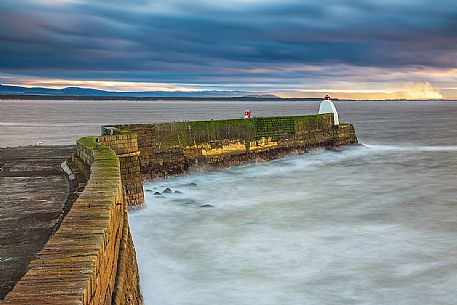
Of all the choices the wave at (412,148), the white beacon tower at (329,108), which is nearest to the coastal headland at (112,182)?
the white beacon tower at (329,108)

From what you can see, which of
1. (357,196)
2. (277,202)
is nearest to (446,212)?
(357,196)

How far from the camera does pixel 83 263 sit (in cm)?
326

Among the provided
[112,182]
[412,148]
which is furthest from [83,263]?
[412,148]

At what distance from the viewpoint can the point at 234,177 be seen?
61.4ft

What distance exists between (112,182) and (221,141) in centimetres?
1380

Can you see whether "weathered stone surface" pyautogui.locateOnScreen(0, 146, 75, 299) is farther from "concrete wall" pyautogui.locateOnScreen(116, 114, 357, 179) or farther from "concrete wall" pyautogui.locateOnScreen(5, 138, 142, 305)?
"concrete wall" pyautogui.locateOnScreen(116, 114, 357, 179)

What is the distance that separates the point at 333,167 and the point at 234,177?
562 centimetres

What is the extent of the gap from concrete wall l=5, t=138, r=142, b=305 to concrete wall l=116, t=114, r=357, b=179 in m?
10.9

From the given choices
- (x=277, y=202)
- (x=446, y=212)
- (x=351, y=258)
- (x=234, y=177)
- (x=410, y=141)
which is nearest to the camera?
(x=351, y=258)

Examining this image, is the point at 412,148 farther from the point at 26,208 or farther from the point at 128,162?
the point at 26,208

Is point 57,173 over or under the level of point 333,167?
Result: over

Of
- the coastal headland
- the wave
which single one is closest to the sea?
the coastal headland

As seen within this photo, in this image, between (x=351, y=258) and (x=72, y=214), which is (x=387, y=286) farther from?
(x=72, y=214)

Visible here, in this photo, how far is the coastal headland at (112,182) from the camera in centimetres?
314
